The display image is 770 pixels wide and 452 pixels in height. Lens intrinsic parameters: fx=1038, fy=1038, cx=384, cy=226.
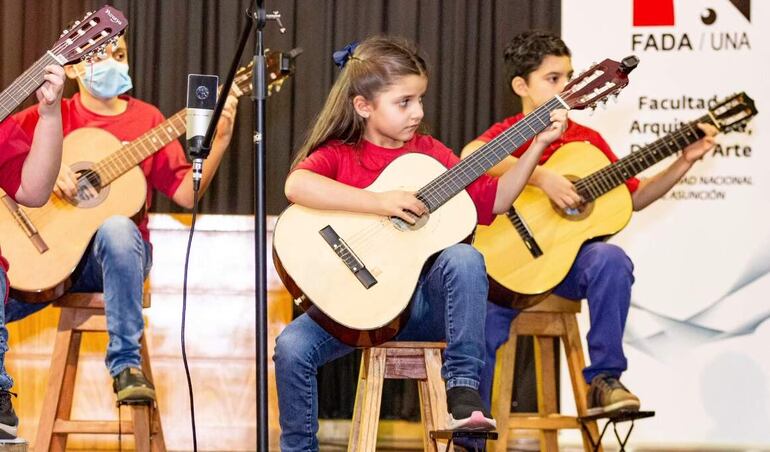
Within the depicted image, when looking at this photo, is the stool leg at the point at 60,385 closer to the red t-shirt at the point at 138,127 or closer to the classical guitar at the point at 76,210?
the classical guitar at the point at 76,210

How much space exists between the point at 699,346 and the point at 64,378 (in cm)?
253

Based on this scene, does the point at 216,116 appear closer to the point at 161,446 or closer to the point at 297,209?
the point at 297,209

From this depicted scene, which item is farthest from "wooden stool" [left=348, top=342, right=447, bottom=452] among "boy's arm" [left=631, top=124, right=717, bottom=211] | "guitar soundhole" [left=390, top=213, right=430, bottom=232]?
"boy's arm" [left=631, top=124, right=717, bottom=211]

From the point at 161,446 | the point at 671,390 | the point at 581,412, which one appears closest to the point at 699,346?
the point at 671,390

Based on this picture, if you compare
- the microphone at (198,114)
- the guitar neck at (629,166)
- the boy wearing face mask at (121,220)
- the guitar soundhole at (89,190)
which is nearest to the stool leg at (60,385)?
the boy wearing face mask at (121,220)

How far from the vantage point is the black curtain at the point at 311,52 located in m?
4.60

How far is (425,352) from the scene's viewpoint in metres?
2.69

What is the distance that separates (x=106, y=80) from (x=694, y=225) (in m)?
2.43

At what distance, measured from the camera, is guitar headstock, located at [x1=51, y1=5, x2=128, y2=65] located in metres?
2.60

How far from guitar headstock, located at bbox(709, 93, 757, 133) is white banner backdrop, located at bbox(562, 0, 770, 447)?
0.85 metres

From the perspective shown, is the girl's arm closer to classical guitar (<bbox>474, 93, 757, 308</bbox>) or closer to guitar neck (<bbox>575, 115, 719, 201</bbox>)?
classical guitar (<bbox>474, 93, 757, 308</bbox>)

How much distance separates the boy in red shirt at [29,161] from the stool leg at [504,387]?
4.86 feet

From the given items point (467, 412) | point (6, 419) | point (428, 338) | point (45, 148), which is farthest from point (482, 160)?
point (6, 419)

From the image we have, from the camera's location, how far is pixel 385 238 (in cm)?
268
